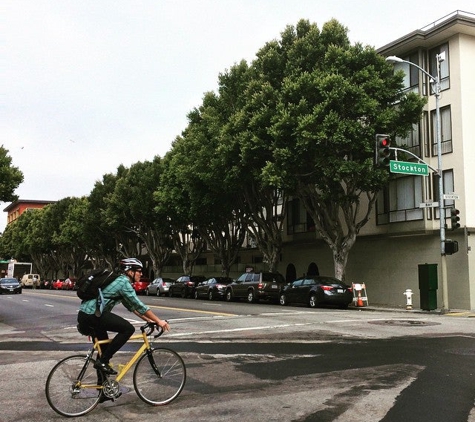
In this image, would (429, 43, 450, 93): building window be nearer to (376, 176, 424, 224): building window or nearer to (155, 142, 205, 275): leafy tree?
(376, 176, 424, 224): building window

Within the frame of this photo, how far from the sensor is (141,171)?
143 feet

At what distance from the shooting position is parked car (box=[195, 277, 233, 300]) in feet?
109

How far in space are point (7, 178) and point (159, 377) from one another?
16942 mm

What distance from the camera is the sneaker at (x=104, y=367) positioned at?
244 inches

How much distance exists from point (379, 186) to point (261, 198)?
8616mm

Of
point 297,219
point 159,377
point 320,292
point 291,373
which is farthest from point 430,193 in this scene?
point 159,377

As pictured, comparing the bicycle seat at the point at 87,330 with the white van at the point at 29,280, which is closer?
the bicycle seat at the point at 87,330

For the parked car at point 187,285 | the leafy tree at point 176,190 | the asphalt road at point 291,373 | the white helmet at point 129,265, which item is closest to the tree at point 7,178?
the asphalt road at point 291,373

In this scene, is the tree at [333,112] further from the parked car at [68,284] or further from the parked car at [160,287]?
the parked car at [68,284]

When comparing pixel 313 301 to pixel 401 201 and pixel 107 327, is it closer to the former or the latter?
pixel 401 201

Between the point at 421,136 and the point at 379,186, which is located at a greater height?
the point at 421,136

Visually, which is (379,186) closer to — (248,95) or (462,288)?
(462,288)

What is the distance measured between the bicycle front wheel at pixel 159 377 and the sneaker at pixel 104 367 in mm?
297

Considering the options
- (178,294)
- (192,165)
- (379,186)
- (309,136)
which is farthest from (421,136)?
(178,294)
